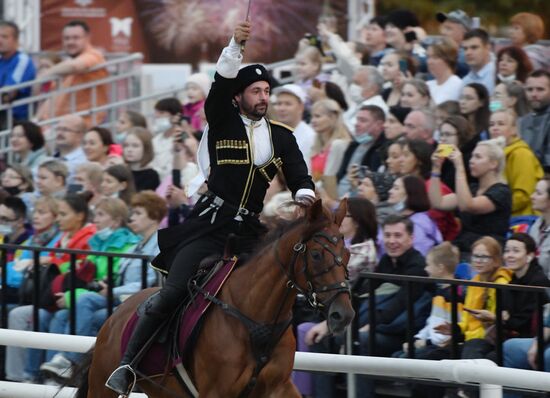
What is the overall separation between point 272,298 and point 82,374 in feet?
6.46

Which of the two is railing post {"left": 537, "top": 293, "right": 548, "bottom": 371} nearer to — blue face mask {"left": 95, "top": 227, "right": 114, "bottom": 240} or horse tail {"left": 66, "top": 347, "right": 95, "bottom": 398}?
horse tail {"left": 66, "top": 347, "right": 95, "bottom": 398}

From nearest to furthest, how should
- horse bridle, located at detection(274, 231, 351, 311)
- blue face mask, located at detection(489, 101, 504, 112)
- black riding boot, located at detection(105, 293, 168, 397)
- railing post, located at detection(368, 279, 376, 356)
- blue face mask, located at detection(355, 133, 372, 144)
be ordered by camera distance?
Result: horse bridle, located at detection(274, 231, 351, 311) < black riding boot, located at detection(105, 293, 168, 397) < railing post, located at detection(368, 279, 376, 356) < blue face mask, located at detection(489, 101, 504, 112) < blue face mask, located at detection(355, 133, 372, 144)

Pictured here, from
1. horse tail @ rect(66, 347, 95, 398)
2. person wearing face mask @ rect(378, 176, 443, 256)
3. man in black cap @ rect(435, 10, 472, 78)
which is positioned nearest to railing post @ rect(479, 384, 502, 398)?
person wearing face mask @ rect(378, 176, 443, 256)

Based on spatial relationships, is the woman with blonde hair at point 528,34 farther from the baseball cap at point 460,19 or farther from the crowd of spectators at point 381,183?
the baseball cap at point 460,19

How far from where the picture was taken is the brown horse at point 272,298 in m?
7.62

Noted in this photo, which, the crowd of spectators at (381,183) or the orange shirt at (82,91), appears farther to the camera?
the orange shirt at (82,91)

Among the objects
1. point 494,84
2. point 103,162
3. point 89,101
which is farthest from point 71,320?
point 89,101

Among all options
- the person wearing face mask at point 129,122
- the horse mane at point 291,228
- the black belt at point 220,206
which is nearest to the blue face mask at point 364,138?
the person wearing face mask at point 129,122

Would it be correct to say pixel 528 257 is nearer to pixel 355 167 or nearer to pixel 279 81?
pixel 355 167

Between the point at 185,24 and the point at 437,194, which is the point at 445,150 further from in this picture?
the point at 185,24

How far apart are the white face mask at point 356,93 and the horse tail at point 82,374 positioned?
5.27 metres

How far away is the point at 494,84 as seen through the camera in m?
13.2

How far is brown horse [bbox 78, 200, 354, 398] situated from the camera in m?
7.62

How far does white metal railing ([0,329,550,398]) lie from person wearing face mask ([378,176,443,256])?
1.82m
